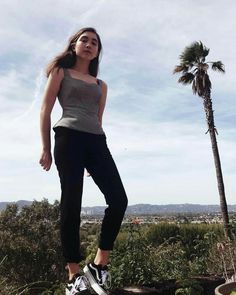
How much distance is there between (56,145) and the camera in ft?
10.3

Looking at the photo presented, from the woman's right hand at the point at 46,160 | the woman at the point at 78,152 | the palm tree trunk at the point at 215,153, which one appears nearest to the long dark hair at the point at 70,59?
the woman at the point at 78,152

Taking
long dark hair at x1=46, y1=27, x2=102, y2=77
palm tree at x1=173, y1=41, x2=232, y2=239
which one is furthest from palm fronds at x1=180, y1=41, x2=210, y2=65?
long dark hair at x1=46, y1=27, x2=102, y2=77

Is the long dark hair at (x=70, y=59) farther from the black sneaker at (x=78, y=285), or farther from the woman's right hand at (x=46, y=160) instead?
the black sneaker at (x=78, y=285)

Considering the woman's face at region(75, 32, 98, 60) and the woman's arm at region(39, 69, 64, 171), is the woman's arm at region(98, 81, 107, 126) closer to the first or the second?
the woman's face at region(75, 32, 98, 60)

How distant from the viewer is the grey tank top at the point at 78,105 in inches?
125

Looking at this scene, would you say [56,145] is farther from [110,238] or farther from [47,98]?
[110,238]

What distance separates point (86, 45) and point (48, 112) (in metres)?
0.63

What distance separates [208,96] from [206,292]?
2334cm

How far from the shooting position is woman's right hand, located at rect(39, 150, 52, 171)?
10.4 feet

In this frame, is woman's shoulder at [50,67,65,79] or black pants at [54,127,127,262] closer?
black pants at [54,127,127,262]

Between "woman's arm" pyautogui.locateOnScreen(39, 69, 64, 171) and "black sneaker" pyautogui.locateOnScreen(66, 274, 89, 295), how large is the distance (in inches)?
31.7

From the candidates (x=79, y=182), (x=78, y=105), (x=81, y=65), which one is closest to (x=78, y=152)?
(x=79, y=182)

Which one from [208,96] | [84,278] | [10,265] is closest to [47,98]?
[84,278]

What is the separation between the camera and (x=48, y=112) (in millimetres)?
3244
